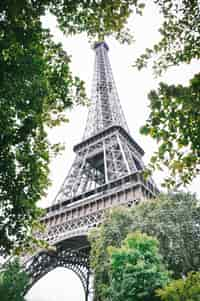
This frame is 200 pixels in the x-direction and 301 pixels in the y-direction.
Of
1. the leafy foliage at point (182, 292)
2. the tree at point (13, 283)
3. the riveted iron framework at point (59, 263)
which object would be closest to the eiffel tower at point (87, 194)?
the riveted iron framework at point (59, 263)

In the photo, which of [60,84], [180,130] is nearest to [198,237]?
[60,84]

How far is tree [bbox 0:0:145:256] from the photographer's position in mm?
6051

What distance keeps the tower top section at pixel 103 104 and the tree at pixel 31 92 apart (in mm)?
29912

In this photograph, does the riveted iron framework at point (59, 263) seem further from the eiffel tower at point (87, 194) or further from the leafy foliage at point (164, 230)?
the leafy foliage at point (164, 230)

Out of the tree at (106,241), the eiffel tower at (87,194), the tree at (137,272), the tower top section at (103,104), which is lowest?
the tree at (137,272)

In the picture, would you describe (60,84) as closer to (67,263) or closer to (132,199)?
(132,199)

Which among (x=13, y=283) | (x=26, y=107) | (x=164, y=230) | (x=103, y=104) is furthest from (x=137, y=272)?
(x=103, y=104)

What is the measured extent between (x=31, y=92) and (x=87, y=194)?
71.4ft

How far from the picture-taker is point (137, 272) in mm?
11188

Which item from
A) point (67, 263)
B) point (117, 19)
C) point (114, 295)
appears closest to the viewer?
point (117, 19)

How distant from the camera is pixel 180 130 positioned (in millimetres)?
4145

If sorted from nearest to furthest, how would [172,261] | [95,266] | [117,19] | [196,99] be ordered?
[196,99]
[117,19]
[172,261]
[95,266]

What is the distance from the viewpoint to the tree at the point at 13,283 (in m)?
21.8

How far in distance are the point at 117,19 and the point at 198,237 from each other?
41.2 feet
